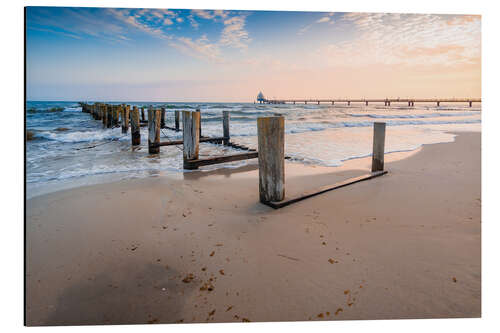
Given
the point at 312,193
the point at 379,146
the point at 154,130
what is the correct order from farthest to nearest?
the point at 154,130 < the point at 379,146 < the point at 312,193

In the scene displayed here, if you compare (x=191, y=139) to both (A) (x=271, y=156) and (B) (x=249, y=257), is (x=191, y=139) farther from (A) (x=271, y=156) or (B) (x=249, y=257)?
(B) (x=249, y=257)

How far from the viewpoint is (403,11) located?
2.44m

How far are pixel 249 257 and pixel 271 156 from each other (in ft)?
3.40

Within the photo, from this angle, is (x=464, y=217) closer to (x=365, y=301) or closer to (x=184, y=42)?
(x=365, y=301)

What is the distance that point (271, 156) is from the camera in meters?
2.55

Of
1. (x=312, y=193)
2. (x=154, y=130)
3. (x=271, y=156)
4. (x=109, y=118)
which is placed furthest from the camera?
(x=109, y=118)

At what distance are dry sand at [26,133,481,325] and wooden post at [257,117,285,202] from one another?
191 mm

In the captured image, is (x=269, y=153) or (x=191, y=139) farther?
(x=191, y=139)

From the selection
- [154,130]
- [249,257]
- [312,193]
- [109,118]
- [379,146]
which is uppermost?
[109,118]

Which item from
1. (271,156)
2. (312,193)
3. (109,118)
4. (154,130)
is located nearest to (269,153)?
(271,156)

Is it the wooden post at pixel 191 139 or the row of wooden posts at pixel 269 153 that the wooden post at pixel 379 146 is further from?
the wooden post at pixel 191 139

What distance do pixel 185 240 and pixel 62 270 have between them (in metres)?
0.77

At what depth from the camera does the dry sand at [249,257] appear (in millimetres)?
1429

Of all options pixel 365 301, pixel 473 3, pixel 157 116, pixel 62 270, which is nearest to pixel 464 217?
pixel 365 301
